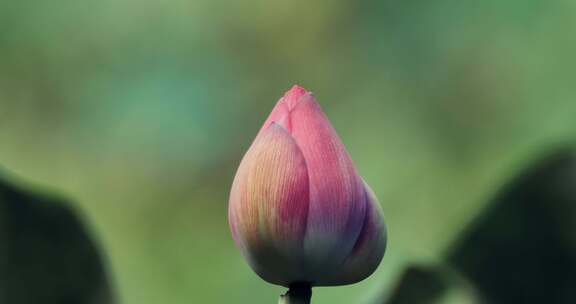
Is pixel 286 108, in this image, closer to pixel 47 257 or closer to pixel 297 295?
pixel 297 295

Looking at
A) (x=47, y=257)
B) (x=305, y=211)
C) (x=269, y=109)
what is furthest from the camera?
(x=269, y=109)

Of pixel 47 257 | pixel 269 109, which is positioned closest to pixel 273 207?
pixel 47 257

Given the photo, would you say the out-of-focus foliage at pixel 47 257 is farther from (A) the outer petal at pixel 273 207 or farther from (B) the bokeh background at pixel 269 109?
(A) the outer petal at pixel 273 207

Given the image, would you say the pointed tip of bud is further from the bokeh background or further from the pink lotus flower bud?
the bokeh background

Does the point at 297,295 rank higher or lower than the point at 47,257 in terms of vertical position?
lower

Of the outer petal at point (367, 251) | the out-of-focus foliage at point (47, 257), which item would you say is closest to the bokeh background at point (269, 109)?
the out-of-focus foliage at point (47, 257)

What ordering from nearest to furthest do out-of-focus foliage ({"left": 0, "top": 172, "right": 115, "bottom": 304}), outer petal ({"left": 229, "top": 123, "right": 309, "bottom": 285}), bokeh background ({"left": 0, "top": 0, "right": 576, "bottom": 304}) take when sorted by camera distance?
outer petal ({"left": 229, "top": 123, "right": 309, "bottom": 285})
out-of-focus foliage ({"left": 0, "top": 172, "right": 115, "bottom": 304})
bokeh background ({"left": 0, "top": 0, "right": 576, "bottom": 304})

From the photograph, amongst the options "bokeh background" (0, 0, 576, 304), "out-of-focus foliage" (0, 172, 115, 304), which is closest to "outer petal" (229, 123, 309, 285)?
"out-of-focus foliage" (0, 172, 115, 304)

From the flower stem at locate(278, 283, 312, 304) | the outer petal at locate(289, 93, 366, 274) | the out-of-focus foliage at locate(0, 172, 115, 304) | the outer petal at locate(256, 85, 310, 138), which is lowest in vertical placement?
the flower stem at locate(278, 283, 312, 304)
